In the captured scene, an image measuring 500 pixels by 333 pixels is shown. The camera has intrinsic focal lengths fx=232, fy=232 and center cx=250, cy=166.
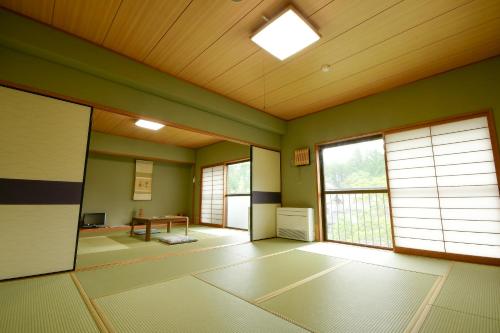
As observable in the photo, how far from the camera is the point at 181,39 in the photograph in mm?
2611

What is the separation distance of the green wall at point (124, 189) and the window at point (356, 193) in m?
4.97

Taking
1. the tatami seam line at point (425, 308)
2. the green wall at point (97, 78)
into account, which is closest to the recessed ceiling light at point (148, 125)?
the green wall at point (97, 78)

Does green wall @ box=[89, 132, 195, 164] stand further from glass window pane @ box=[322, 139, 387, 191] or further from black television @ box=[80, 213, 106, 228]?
glass window pane @ box=[322, 139, 387, 191]

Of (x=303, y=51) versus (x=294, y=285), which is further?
(x=303, y=51)

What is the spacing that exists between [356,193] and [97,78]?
4229 millimetres

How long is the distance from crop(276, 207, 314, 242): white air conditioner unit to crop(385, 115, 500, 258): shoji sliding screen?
1.37m

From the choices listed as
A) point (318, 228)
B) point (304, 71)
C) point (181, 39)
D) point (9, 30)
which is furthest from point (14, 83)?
point (318, 228)

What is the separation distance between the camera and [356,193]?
4.07m

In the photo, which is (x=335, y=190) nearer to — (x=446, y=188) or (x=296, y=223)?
(x=296, y=223)

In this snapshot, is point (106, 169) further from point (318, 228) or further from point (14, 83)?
point (318, 228)

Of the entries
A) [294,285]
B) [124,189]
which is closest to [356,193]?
[294,285]

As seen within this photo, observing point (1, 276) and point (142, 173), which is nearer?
point (1, 276)

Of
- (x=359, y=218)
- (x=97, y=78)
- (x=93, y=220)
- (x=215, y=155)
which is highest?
(x=97, y=78)

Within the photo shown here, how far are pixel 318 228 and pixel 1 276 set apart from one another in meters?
4.22
